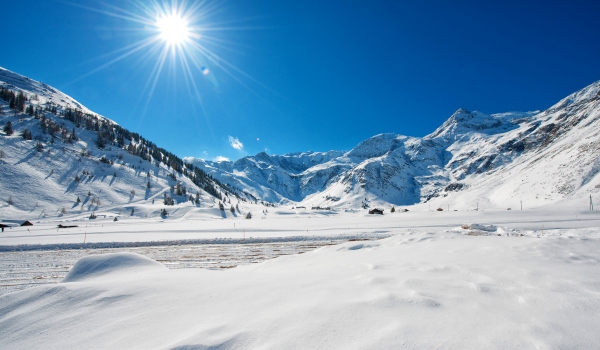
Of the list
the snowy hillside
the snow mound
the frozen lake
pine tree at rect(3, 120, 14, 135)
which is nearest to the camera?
the snow mound

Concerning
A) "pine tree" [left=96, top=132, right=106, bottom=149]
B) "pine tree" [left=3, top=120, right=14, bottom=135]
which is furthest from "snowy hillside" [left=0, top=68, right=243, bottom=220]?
"pine tree" [left=96, top=132, right=106, bottom=149]

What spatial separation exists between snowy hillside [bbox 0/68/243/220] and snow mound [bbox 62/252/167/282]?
55697mm

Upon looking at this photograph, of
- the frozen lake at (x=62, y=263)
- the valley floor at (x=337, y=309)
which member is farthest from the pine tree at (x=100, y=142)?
the valley floor at (x=337, y=309)

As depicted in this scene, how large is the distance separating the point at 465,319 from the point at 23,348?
5383 millimetres

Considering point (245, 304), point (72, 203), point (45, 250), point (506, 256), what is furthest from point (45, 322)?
point (72, 203)

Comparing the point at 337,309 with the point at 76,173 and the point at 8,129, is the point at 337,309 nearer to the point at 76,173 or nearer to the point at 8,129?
the point at 76,173

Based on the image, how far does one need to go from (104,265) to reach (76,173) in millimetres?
89133

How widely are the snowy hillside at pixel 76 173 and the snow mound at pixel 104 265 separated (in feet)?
183

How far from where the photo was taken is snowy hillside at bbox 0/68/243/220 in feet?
176

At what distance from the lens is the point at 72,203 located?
56.6m

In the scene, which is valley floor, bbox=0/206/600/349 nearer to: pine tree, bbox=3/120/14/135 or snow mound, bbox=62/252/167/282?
snow mound, bbox=62/252/167/282

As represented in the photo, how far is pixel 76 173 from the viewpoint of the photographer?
6925 cm

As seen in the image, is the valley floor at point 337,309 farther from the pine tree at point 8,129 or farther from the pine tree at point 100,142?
the pine tree at point 100,142

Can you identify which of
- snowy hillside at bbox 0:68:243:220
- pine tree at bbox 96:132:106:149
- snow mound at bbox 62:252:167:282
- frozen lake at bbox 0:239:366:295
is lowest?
frozen lake at bbox 0:239:366:295
